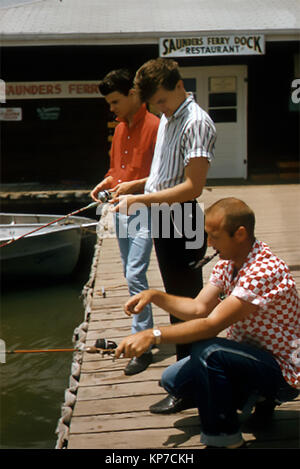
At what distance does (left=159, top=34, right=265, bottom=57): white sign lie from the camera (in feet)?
31.8

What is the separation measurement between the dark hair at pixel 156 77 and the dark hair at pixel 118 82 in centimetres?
50

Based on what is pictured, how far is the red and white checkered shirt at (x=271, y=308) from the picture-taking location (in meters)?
2.16

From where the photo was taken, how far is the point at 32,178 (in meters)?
12.1

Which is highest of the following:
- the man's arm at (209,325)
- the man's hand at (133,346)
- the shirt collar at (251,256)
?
the shirt collar at (251,256)

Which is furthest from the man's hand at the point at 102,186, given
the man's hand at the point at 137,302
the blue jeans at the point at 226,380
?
the blue jeans at the point at 226,380

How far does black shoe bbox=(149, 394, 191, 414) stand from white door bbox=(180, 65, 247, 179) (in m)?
9.10

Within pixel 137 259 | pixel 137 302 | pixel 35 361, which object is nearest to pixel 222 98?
pixel 35 361

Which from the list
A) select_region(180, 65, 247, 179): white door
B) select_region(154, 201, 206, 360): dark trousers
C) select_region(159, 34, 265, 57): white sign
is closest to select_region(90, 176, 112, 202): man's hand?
select_region(154, 201, 206, 360): dark trousers

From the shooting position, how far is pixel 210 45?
31.8ft

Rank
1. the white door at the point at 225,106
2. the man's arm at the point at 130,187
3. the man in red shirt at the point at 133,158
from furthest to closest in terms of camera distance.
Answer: the white door at the point at 225,106
the man in red shirt at the point at 133,158
the man's arm at the point at 130,187

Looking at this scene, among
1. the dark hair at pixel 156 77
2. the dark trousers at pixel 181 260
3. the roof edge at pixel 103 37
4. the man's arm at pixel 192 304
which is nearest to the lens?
the man's arm at pixel 192 304

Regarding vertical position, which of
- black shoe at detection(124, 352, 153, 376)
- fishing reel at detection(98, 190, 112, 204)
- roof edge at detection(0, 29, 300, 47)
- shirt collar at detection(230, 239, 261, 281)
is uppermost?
roof edge at detection(0, 29, 300, 47)

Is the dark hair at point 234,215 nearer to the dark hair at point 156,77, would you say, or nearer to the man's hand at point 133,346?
the man's hand at point 133,346

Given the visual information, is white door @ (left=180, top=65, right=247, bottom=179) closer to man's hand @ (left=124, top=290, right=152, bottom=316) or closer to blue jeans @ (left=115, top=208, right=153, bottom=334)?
blue jeans @ (left=115, top=208, right=153, bottom=334)
